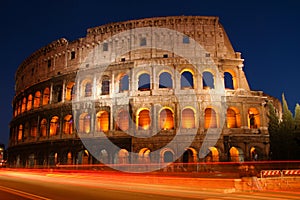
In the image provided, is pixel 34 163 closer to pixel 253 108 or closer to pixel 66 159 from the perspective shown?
pixel 66 159

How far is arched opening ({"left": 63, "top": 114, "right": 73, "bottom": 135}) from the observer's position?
28233 mm

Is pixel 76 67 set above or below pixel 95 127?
above

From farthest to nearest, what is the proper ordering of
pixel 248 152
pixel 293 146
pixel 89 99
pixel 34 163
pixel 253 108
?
pixel 34 163
pixel 89 99
pixel 253 108
pixel 248 152
pixel 293 146

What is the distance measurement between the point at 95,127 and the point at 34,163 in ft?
31.1

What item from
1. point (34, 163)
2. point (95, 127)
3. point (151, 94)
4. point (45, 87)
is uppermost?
point (45, 87)

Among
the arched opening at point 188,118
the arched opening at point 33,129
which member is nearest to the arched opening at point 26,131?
the arched opening at point 33,129

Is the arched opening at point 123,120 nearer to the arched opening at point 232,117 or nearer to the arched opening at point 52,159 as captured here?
the arched opening at point 52,159

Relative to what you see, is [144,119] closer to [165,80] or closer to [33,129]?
[165,80]

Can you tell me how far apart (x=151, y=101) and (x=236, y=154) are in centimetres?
889

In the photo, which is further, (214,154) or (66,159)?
(66,159)

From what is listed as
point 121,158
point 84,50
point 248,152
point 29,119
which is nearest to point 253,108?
point 248,152

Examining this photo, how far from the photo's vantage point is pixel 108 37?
27578 mm

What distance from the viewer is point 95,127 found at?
1019 inches

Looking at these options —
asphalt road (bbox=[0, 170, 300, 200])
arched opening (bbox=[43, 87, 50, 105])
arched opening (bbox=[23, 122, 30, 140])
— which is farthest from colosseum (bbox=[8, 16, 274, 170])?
asphalt road (bbox=[0, 170, 300, 200])
